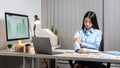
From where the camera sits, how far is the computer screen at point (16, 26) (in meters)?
3.13

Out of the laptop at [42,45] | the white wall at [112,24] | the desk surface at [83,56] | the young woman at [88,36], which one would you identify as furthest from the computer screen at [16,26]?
the white wall at [112,24]

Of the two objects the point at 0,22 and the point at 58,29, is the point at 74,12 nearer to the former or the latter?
the point at 58,29

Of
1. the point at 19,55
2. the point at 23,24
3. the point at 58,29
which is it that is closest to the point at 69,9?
the point at 58,29

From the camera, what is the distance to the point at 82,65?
117 inches

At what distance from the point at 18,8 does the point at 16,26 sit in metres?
0.64

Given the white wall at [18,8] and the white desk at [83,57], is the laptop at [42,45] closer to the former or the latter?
the white desk at [83,57]

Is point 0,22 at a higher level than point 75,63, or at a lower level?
higher

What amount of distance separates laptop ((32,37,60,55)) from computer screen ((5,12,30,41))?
642 mm

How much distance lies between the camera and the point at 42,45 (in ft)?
8.36

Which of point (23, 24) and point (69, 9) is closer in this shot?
point (23, 24)

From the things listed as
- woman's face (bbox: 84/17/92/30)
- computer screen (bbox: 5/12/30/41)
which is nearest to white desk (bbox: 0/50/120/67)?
computer screen (bbox: 5/12/30/41)

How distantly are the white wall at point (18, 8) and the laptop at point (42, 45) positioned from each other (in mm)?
988

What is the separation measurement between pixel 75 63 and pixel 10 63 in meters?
0.87

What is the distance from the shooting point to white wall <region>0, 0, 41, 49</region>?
11.3 ft
